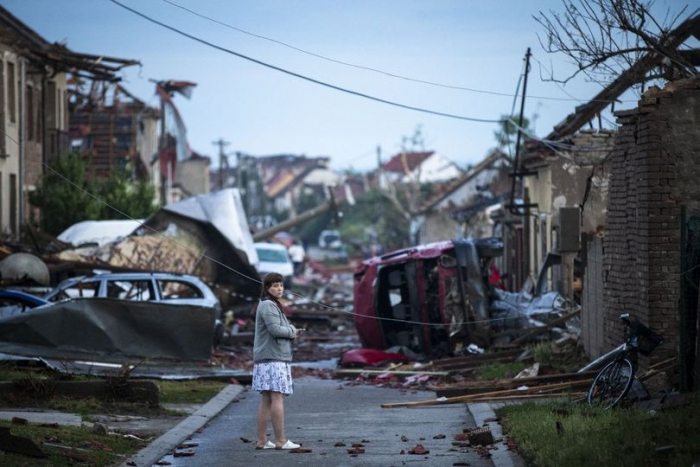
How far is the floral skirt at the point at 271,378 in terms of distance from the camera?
11.0 meters

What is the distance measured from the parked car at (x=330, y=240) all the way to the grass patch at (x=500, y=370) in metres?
76.4

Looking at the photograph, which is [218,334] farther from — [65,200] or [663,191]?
[65,200]

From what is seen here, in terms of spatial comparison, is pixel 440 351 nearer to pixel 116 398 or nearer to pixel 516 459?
pixel 116 398

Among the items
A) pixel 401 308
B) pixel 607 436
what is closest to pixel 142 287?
pixel 401 308

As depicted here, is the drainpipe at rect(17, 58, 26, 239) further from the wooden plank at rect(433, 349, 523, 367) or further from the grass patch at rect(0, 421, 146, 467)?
the grass patch at rect(0, 421, 146, 467)

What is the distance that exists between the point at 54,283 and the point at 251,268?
252 inches

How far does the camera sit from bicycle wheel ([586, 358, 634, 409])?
39.4 ft

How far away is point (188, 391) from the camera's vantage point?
16.4m

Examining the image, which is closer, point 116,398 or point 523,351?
point 116,398

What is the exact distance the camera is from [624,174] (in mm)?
15539

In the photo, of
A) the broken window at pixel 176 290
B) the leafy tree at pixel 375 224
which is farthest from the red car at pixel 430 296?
the leafy tree at pixel 375 224

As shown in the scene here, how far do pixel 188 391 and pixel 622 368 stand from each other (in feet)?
22.0

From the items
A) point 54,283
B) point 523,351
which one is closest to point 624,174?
point 523,351

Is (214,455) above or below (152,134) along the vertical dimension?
below
